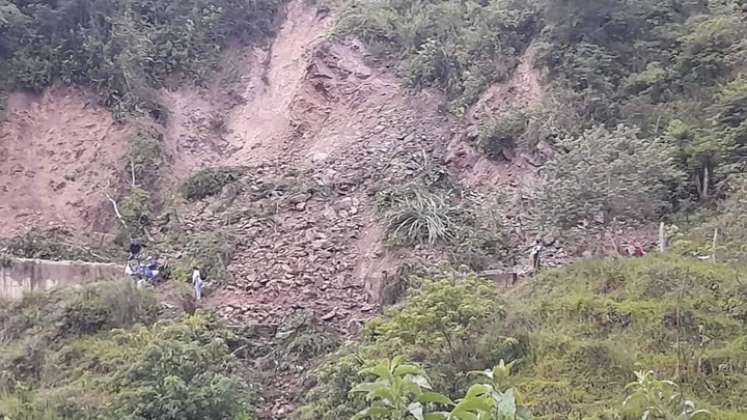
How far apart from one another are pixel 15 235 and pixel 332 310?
5538 millimetres

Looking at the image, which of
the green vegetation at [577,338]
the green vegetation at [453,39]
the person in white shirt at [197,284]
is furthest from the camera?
the green vegetation at [453,39]

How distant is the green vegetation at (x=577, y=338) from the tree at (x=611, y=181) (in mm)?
1163

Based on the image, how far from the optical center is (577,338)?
7.04m

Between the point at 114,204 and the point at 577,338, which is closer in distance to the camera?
the point at 577,338

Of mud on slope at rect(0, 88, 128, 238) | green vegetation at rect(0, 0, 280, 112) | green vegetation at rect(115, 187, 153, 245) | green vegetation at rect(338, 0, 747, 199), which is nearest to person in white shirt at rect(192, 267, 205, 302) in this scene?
green vegetation at rect(115, 187, 153, 245)

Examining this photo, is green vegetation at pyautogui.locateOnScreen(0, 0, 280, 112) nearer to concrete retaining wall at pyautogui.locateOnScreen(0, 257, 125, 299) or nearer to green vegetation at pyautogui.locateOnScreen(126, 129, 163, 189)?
green vegetation at pyautogui.locateOnScreen(126, 129, 163, 189)

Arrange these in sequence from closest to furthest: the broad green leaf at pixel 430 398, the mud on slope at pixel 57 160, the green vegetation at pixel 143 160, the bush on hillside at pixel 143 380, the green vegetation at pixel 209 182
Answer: the broad green leaf at pixel 430 398 < the bush on hillside at pixel 143 380 < the green vegetation at pixel 209 182 < the mud on slope at pixel 57 160 < the green vegetation at pixel 143 160

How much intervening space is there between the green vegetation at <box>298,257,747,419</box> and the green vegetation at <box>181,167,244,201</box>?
5.32 meters

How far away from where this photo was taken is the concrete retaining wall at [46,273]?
10562 millimetres

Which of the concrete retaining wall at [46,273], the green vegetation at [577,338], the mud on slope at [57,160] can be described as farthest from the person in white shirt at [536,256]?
the mud on slope at [57,160]

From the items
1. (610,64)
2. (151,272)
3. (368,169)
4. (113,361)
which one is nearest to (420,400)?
(113,361)

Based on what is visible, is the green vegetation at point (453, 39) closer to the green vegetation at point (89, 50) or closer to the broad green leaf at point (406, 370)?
the green vegetation at point (89, 50)

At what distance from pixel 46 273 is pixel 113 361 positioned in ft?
10.3

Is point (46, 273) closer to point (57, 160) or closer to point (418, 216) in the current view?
point (57, 160)
